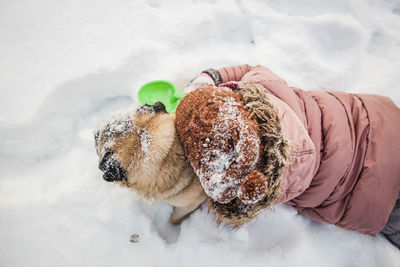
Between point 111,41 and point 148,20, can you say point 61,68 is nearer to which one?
point 111,41

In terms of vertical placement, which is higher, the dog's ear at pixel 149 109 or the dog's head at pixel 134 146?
the dog's ear at pixel 149 109

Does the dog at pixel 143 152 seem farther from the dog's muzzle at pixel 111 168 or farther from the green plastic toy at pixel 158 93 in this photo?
the green plastic toy at pixel 158 93

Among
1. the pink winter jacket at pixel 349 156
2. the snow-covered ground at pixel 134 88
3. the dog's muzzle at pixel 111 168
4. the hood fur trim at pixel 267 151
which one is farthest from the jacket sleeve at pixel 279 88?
the dog's muzzle at pixel 111 168

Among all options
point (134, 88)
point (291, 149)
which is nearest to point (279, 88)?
point (291, 149)

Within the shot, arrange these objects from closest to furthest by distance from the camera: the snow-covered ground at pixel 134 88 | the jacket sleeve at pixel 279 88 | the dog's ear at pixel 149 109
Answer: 1. the dog's ear at pixel 149 109
2. the jacket sleeve at pixel 279 88
3. the snow-covered ground at pixel 134 88

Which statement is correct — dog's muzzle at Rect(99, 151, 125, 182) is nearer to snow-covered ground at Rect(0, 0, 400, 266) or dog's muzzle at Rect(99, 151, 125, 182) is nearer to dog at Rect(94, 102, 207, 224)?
dog at Rect(94, 102, 207, 224)

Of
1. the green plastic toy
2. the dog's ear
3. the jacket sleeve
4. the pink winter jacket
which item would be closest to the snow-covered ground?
the green plastic toy

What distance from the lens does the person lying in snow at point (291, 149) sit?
0.76 metres

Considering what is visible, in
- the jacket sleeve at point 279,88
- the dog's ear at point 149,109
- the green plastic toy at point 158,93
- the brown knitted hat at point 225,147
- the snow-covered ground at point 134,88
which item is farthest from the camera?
the green plastic toy at point 158,93

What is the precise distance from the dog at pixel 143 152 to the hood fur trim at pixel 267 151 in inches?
12.3

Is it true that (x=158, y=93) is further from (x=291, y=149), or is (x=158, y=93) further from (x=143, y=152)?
(x=291, y=149)

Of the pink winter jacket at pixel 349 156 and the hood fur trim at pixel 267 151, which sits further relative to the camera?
the pink winter jacket at pixel 349 156

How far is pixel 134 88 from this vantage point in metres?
1.81

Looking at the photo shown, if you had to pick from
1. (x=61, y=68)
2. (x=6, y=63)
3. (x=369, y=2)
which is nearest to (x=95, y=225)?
Answer: (x=61, y=68)
